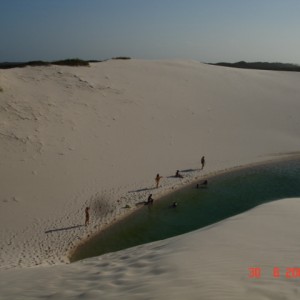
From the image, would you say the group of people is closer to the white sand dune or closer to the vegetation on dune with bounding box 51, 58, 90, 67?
the white sand dune

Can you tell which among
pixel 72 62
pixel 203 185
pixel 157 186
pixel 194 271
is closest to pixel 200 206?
pixel 203 185

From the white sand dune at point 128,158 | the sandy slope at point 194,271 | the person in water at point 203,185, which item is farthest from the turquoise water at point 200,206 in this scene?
the sandy slope at point 194,271

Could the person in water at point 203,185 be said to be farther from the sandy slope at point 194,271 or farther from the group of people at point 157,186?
the sandy slope at point 194,271

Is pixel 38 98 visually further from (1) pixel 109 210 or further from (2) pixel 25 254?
(2) pixel 25 254

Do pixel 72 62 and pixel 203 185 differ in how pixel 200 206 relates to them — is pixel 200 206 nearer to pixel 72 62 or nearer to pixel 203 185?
pixel 203 185

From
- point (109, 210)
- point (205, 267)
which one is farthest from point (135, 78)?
point (205, 267)

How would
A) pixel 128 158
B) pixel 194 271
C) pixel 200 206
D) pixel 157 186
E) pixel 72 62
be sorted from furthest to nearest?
pixel 72 62, pixel 128 158, pixel 157 186, pixel 200 206, pixel 194 271
